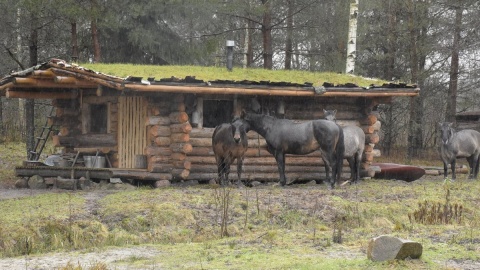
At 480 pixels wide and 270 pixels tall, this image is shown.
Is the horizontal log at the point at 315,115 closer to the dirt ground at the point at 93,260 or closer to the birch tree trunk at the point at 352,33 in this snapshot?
the birch tree trunk at the point at 352,33

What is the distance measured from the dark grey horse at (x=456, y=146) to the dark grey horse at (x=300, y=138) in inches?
150

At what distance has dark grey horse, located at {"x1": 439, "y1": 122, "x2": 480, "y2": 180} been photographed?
19875 mm

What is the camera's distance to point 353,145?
62.0 ft

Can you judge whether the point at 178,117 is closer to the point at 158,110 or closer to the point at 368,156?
the point at 158,110

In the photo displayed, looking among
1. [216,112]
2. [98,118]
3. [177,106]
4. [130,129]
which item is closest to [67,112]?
[98,118]

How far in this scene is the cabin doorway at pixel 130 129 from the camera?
61.6ft

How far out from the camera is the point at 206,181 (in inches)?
746

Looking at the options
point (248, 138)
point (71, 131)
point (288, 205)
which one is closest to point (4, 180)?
point (71, 131)

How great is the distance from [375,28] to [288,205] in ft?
59.0

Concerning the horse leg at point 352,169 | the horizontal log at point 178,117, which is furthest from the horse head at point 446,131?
the horizontal log at point 178,117

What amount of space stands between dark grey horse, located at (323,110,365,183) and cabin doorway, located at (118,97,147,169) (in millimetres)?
4742

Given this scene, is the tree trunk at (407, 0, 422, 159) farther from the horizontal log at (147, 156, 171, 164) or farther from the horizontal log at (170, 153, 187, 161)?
the horizontal log at (147, 156, 171, 164)

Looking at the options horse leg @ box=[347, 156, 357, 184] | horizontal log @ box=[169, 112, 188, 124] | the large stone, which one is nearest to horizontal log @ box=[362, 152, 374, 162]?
horse leg @ box=[347, 156, 357, 184]

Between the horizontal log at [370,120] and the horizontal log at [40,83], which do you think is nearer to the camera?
the horizontal log at [40,83]
